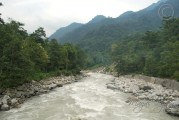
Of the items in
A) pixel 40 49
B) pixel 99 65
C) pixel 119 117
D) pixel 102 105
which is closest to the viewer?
pixel 119 117

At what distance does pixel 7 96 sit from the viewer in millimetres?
29219

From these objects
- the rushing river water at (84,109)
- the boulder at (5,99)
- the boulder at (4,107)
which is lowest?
the rushing river water at (84,109)

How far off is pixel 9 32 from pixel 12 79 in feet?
18.4

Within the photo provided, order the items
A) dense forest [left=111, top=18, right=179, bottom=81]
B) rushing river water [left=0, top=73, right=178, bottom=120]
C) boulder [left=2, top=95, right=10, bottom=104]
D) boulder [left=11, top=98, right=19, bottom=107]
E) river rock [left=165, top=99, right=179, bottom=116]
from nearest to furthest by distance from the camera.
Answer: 1. rushing river water [left=0, top=73, right=178, bottom=120]
2. river rock [left=165, top=99, right=179, bottom=116]
3. boulder [left=2, top=95, right=10, bottom=104]
4. boulder [left=11, top=98, right=19, bottom=107]
5. dense forest [left=111, top=18, right=179, bottom=81]

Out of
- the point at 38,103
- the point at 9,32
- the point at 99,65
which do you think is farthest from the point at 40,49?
the point at 99,65

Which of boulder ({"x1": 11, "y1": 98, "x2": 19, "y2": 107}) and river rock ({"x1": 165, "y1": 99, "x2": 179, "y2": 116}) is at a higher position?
boulder ({"x1": 11, "y1": 98, "x2": 19, "y2": 107})

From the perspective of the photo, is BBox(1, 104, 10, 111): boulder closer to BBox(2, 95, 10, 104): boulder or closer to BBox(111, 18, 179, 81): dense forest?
BBox(2, 95, 10, 104): boulder

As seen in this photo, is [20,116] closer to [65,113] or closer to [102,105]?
[65,113]

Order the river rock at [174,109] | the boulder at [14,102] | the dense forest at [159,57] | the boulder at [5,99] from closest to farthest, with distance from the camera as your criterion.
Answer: the river rock at [174,109] → the boulder at [5,99] → the boulder at [14,102] → the dense forest at [159,57]

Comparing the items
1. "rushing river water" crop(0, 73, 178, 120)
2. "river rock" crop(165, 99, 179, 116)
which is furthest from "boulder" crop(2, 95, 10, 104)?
"river rock" crop(165, 99, 179, 116)

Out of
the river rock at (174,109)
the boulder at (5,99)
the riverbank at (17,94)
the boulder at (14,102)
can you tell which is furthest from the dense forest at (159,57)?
the boulder at (5,99)

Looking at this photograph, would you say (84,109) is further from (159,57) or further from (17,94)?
(159,57)

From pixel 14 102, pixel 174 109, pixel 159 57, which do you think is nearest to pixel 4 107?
pixel 14 102

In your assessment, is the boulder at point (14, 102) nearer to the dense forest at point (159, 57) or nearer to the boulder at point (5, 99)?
the boulder at point (5, 99)
